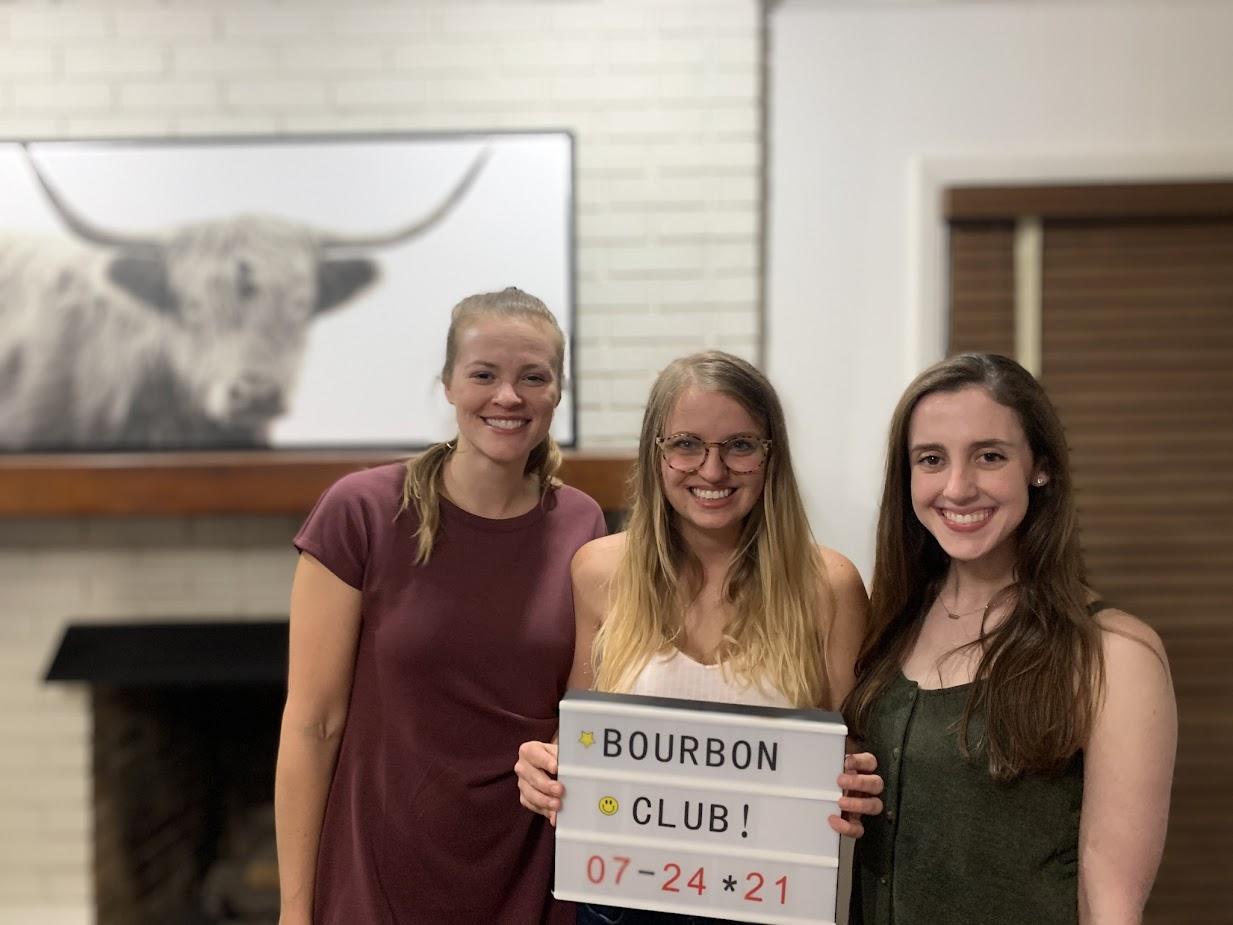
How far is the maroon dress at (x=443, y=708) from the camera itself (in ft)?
4.95

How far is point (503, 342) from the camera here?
58.2 inches

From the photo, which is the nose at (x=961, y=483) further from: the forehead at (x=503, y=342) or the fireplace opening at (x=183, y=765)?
→ the fireplace opening at (x=183, y=765)

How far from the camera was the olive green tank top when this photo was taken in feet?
4.04

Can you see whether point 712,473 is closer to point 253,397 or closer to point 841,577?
point 841,577

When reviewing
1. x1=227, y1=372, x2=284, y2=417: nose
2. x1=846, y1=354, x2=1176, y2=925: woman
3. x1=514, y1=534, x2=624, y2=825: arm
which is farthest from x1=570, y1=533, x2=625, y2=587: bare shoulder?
x1=227, y1=372, x2=284, y2=417: nose

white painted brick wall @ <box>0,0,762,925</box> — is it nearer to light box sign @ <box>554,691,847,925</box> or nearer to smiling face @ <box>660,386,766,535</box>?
smiling face @ <box>660,386,766,535</box>

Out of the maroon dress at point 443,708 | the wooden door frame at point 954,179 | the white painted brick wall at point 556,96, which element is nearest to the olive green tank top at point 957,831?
the maroon dress at point 443,708

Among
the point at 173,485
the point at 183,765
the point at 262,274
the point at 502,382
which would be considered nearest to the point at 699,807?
the point at 502,382

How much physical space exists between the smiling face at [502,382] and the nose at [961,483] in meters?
0.57

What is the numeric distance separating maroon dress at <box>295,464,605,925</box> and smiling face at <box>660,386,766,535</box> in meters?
0.26

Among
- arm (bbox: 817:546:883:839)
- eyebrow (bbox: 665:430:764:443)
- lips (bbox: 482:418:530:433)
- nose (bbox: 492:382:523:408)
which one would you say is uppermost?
nose (bbox: 492:382:523:408)

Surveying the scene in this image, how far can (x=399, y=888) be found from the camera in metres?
1.54

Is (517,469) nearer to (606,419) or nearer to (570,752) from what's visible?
(570,752)

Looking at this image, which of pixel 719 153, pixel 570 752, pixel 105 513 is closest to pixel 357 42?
pixel 719 153
